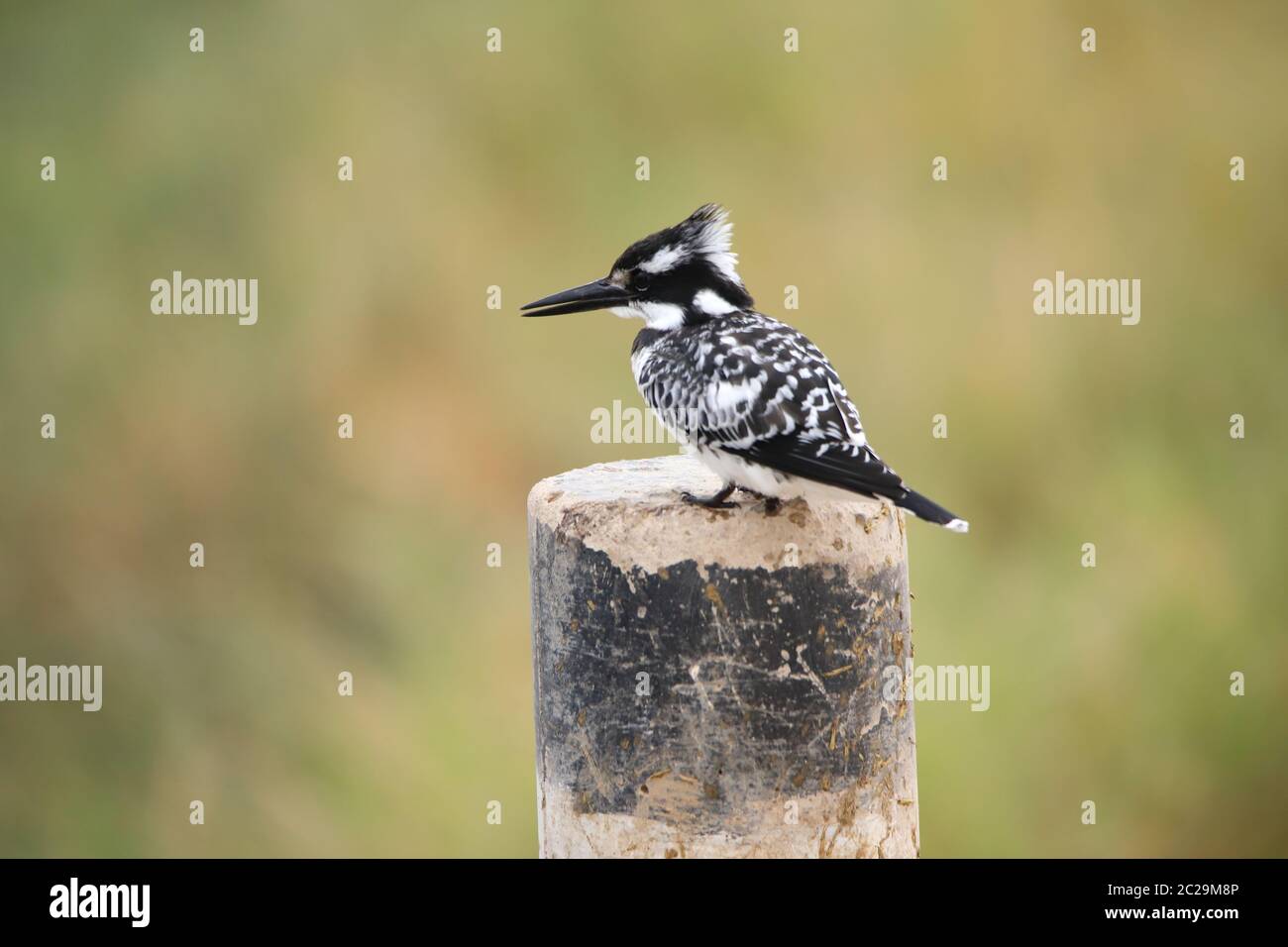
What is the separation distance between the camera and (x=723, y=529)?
14.3 feet

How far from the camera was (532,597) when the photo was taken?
4730 millimetres

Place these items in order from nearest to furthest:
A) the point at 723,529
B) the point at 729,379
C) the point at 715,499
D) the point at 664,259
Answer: the point at 723,529 < the point at 715,499 < the point at 729,379 < the point at 664,259

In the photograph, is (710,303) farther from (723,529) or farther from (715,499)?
(723,529)

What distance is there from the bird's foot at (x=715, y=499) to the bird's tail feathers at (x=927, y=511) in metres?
0.51

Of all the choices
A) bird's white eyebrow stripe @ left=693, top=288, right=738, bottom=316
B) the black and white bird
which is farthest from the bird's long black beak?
bird's white eyebrow stripe @ left=693, top=288, right=738, bottom=316

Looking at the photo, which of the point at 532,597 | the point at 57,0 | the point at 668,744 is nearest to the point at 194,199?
the point at 57,0

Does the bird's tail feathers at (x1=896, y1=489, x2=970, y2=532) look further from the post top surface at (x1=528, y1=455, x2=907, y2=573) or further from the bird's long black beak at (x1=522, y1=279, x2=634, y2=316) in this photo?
the bird's long black beak at (x1=522, y1=279, x2=634, y2=316)

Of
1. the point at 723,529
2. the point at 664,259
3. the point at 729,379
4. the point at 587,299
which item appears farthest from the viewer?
the point at 587,299

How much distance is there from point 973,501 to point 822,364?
5351 mm

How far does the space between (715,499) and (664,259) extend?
0.97 m

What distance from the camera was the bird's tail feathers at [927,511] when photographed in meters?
4.18

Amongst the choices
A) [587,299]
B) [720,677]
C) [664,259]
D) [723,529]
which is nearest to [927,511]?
[723,529]

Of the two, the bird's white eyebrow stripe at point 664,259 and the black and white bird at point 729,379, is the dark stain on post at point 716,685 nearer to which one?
the black and white bird at point 729,379

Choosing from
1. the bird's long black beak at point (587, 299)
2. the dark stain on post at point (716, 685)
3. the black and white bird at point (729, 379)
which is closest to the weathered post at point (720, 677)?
the dark stain on post at point (716, 685)
